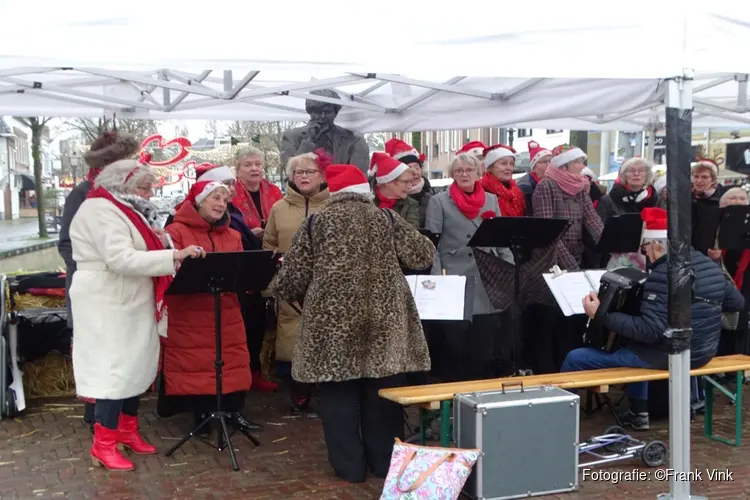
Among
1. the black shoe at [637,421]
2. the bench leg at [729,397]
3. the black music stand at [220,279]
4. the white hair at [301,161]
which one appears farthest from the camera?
the white hair at [301,161]

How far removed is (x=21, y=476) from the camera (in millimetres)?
4824

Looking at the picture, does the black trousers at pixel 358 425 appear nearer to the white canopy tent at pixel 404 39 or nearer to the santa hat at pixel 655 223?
the white canopy tent at pixel 404 39

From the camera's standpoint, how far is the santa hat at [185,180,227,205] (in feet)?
16.6

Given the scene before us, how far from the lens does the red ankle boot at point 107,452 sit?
485 centimetres

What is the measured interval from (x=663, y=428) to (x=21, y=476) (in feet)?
13.6

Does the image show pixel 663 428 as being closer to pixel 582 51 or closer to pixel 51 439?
pixel 582 51

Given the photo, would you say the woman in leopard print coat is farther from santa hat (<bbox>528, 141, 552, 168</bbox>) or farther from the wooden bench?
santa hat (<bbox>528, 141, 552, 168</bbox>)

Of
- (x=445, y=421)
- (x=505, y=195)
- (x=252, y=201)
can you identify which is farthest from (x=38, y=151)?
(x=445, y=421)

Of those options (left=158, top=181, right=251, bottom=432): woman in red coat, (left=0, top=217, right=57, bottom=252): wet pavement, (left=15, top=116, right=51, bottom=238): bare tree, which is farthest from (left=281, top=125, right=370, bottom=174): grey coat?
(left=0, top=217, right=57, bottom=252): wet pavement

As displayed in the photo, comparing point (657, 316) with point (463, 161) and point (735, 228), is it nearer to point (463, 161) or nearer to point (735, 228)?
point (463, 161)

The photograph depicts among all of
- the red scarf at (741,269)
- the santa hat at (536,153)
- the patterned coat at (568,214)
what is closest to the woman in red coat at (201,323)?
the patterned coat at (568,214)

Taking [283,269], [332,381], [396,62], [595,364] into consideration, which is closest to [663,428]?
[595,364]

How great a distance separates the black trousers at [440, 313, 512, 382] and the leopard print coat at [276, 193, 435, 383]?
1.94 metres

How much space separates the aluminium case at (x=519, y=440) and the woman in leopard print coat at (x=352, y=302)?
1.59ft
